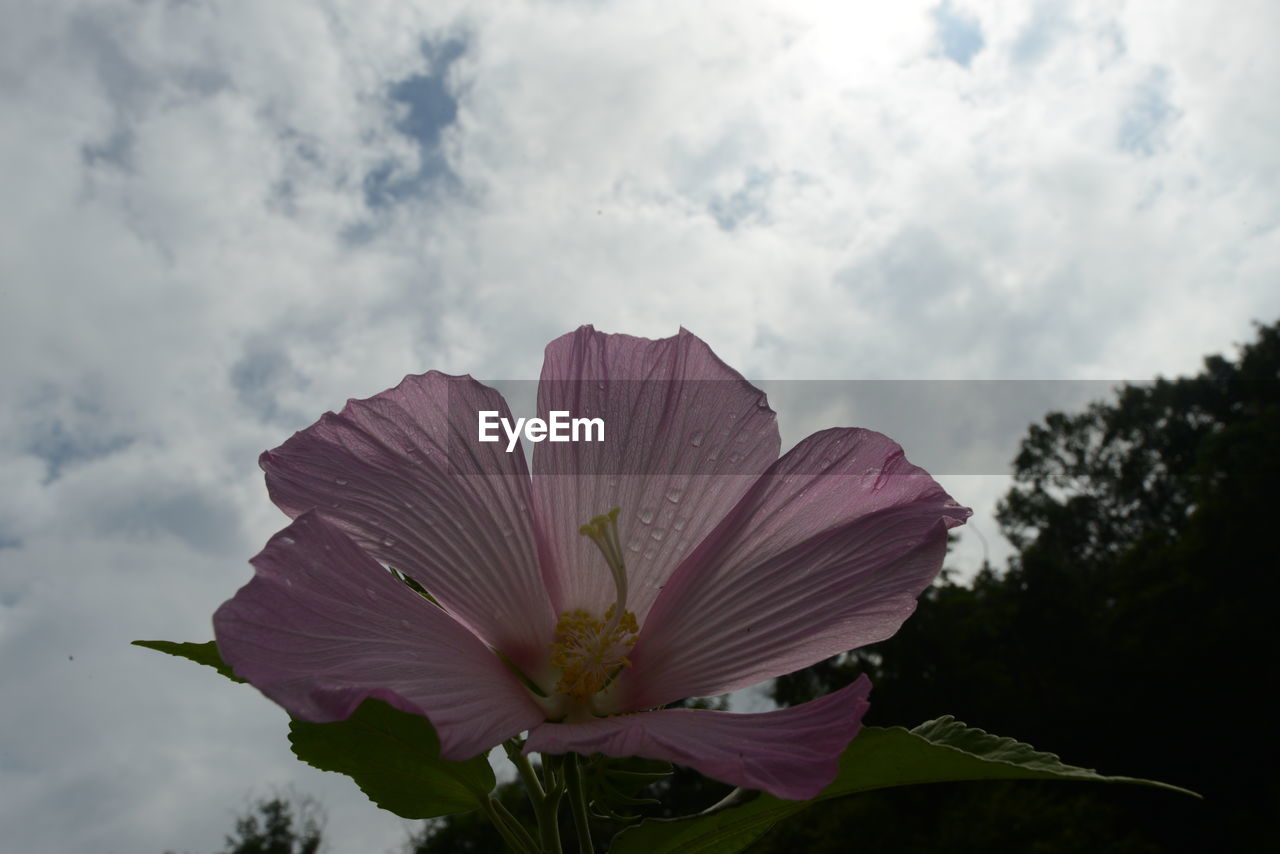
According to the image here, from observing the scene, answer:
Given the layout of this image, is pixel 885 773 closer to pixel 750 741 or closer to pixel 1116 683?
pixel 750 741

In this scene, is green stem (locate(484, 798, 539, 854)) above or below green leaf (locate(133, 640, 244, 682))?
below

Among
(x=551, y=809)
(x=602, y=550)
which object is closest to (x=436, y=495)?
(x=602, y=550)

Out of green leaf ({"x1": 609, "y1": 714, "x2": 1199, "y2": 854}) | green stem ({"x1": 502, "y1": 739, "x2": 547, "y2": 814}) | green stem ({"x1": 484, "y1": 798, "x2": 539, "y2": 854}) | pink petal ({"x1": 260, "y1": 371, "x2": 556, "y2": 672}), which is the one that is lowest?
green leaf ({"x1": 609, "y1": 714, "x2": 1199, "y2": 854})

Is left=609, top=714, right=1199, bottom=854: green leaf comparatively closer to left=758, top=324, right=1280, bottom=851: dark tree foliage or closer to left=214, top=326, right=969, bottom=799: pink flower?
left=214, top=326, right=969, bottom=799: pink flower

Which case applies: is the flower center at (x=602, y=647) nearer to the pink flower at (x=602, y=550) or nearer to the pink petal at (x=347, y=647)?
the pink flower at (x=602, y=550)

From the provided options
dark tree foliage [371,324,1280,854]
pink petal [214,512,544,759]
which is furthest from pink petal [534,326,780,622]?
dark tree foliage [371,324,1280,854]

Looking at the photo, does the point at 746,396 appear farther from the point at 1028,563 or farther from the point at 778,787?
the point at 1028,563

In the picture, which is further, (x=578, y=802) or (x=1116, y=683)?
(x=1116, y=683)
